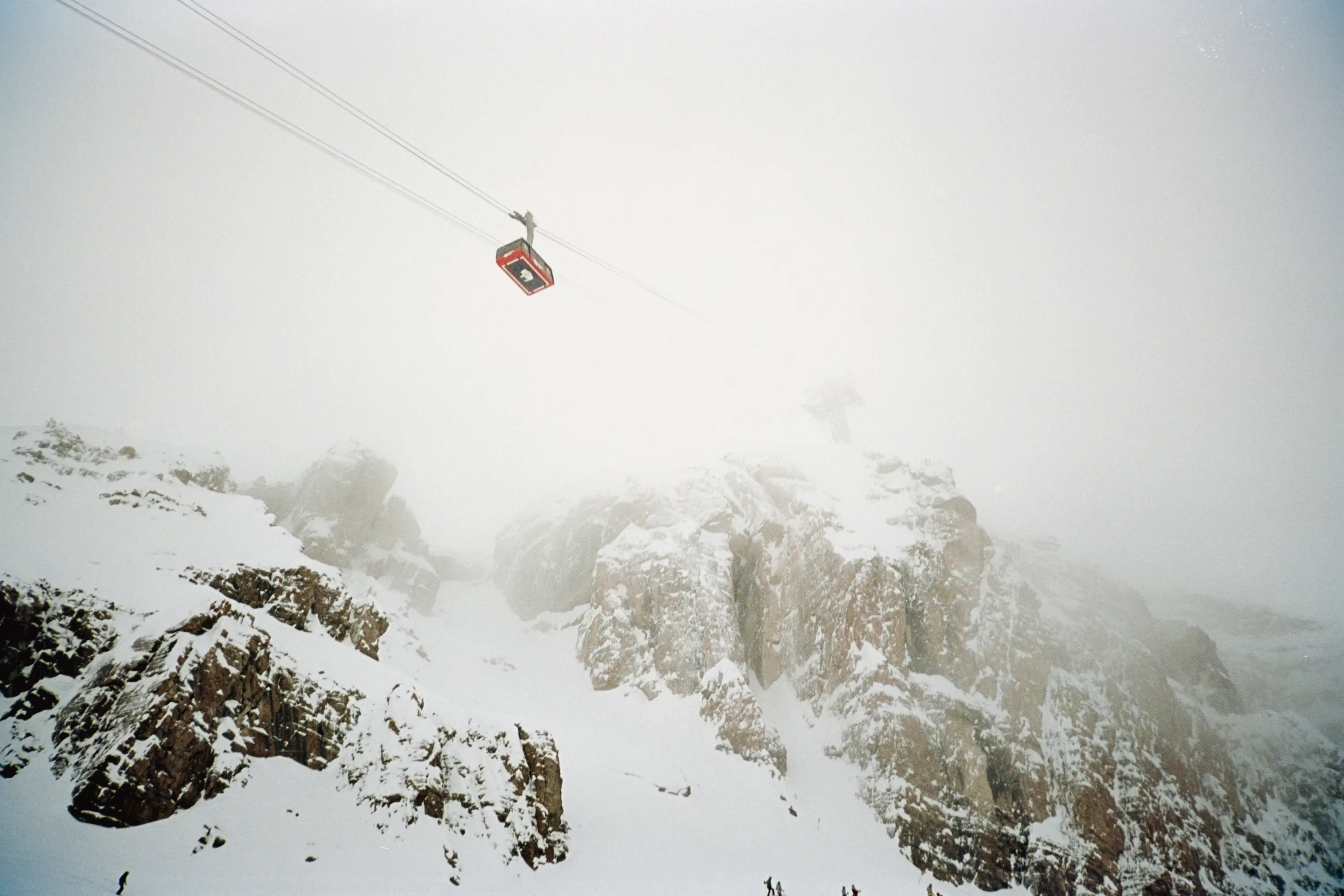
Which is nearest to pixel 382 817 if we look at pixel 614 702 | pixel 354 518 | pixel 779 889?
pixel 779 889

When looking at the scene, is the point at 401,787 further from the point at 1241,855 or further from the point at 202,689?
the point at 1241,855

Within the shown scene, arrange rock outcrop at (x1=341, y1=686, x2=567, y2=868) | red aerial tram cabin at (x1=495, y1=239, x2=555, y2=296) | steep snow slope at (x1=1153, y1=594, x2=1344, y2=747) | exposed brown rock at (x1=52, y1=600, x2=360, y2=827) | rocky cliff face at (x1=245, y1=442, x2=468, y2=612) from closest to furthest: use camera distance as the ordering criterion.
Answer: red aerial tram cabin at (x1=495, y1=239, x2=555, y2=296) → exposed brown rock at (x1=52, y1=600, x2=360, y2=827) → rock outcrop at (x1=341, y1=686, x2=567, y2=868) → rocky cliff face at (x1=245, y1=442, x2=468, y2=612) → steep snow slope at (x1=1153, y1=594, x2=1344, y2=747)

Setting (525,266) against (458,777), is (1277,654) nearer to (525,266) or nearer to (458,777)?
(458,777)

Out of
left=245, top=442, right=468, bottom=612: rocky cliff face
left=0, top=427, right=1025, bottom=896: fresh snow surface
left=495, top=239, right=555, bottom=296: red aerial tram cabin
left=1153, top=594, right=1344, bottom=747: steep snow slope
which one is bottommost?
left=245, top=442, right=468, bottom=612: rocky cliff face

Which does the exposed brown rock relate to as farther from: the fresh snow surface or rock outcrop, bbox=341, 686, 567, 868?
rock outcrop, bbox=341, 686, 567, 868

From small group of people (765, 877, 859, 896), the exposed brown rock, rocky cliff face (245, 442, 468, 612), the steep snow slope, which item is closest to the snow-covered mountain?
the exposed brown rock

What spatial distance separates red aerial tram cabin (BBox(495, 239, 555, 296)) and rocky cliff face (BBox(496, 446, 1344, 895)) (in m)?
48.4

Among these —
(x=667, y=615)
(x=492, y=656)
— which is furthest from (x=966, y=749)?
(x=492, y=656)

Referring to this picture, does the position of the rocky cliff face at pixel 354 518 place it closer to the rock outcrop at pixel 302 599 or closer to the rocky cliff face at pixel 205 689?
the rocky cliff face at pixel 205 689

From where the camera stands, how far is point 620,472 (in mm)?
87750

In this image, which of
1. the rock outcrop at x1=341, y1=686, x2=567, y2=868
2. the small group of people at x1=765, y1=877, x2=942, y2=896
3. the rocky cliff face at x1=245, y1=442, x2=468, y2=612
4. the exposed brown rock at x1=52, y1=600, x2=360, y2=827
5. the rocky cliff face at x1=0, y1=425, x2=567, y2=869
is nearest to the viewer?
the exposed brown rock at x1=52, y1=600, x2=360, y2=827

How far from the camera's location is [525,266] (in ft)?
47.9

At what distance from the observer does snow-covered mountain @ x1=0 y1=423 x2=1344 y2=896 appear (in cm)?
1816

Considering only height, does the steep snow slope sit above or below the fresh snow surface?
above
